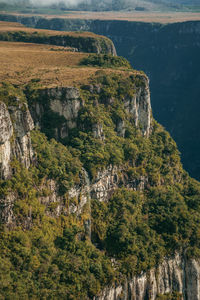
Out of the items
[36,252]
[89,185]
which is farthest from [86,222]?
[36,252]

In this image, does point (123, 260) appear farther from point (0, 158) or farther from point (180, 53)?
point (180, 53)

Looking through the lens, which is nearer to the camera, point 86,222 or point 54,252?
point 54,252

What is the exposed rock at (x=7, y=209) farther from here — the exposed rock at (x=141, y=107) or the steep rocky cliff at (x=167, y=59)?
the steep rocky cliff at (x=167, y=59)

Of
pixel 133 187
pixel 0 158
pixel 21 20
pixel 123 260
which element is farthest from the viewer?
pixel 21 20

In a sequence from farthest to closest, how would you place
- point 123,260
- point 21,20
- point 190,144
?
point 21,20 < point 190,144 < point 123,260

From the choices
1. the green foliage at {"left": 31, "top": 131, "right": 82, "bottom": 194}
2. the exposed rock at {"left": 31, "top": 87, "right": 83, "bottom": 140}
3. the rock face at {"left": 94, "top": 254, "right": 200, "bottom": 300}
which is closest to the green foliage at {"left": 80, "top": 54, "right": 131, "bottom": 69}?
the exposed rock at {"left": 31, "top": 87, "right": 83, "bottom": 140}

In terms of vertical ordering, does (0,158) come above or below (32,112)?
below

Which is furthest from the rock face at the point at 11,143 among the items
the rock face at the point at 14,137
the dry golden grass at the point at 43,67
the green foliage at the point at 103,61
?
the green foliage at the point at 103,61
